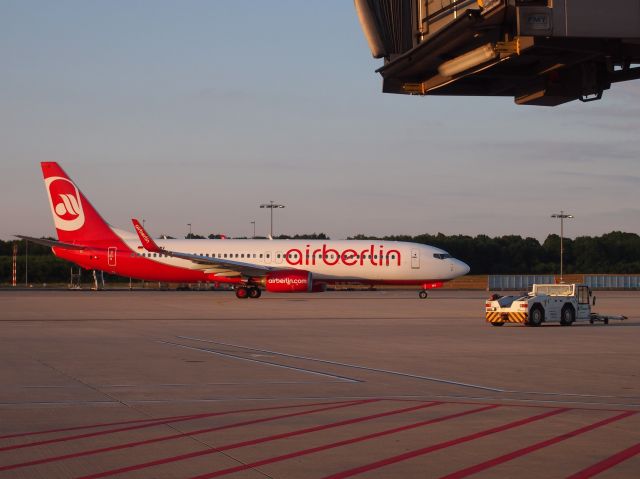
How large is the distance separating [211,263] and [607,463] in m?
50.8

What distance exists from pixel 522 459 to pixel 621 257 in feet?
484

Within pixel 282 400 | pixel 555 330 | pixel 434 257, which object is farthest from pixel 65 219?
pixel 282 400

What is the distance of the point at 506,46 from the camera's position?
668cm

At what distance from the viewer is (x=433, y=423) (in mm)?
12430

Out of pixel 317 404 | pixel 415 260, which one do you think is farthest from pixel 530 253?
pixel 317 404

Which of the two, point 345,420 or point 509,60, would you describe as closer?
point 509,60

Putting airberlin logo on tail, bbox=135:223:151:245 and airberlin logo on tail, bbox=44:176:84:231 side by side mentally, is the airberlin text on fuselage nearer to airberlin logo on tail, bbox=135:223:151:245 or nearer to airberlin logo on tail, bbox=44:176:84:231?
airberlin logo on tail, bbox=135:223:151:245

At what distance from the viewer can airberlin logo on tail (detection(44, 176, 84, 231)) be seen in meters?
63.5

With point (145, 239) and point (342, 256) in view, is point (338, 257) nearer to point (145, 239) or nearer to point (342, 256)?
point (342, 256)

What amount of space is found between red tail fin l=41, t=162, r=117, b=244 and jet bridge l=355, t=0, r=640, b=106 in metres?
57.1

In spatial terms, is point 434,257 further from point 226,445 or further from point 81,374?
point 226,445

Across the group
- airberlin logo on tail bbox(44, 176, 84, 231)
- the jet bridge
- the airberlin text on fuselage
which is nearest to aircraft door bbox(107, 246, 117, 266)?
airberlin logo on tail bbox(44, 176, 84, 231)

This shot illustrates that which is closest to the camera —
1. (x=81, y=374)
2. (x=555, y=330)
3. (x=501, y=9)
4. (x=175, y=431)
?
(x=501, y=9)

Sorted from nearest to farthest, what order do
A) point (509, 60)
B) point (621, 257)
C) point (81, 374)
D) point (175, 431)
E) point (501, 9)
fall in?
point (501, 9)
point (509, 60)
point (175, 431)
point (81, 374)
point (621, 257)
